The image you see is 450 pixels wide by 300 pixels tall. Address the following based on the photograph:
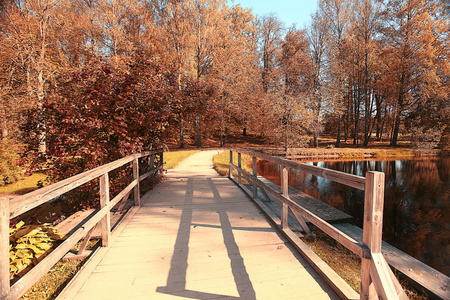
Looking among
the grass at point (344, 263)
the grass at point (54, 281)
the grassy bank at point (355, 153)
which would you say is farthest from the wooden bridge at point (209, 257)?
the grassy bank at point (355, 153)

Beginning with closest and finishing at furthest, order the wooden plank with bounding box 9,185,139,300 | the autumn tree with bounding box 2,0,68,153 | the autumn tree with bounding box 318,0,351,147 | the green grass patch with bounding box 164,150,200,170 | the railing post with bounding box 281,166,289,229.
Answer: the wooden plank with bounding box 9,185,139,300 < the railing post with bounding box 281,166,289,229 < the green grass patch with bounding box 164,150,200,170 < the autumn tree with bounding box 2,0,68,153 < the autumn tree with bounding box 318,0,351,147

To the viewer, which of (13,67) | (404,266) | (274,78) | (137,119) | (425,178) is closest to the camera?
(404,266)

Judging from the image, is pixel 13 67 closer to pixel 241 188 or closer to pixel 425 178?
pixel 241 188

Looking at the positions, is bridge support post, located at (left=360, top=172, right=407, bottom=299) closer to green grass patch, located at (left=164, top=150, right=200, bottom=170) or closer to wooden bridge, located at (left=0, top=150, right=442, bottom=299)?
wooden bridge, located at (left=0, top=150, right=442, bottom=299)

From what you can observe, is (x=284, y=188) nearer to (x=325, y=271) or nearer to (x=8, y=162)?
(x=325, y=271)

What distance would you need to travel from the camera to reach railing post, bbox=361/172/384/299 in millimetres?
1831

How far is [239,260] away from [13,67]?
19453 mm

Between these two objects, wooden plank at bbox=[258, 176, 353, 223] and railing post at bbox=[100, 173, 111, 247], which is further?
wooden plank at bbox=[258, 176, 353, 223]

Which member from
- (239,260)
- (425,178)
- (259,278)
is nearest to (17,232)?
(239,260)

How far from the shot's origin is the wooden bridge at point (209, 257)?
1.84 m

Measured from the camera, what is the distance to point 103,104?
4.81 metres

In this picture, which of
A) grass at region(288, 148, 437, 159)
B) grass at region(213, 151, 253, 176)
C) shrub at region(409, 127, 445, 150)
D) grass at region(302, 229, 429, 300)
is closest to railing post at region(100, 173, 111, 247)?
grass at region(302, 229, 429, 300)

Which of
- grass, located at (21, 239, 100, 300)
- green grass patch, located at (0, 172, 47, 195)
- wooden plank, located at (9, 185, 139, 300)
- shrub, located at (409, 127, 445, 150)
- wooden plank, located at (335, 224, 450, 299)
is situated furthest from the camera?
shrub, located at (409, 127, 445, 150)

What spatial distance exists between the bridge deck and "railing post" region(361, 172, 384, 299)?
364 millimetres
